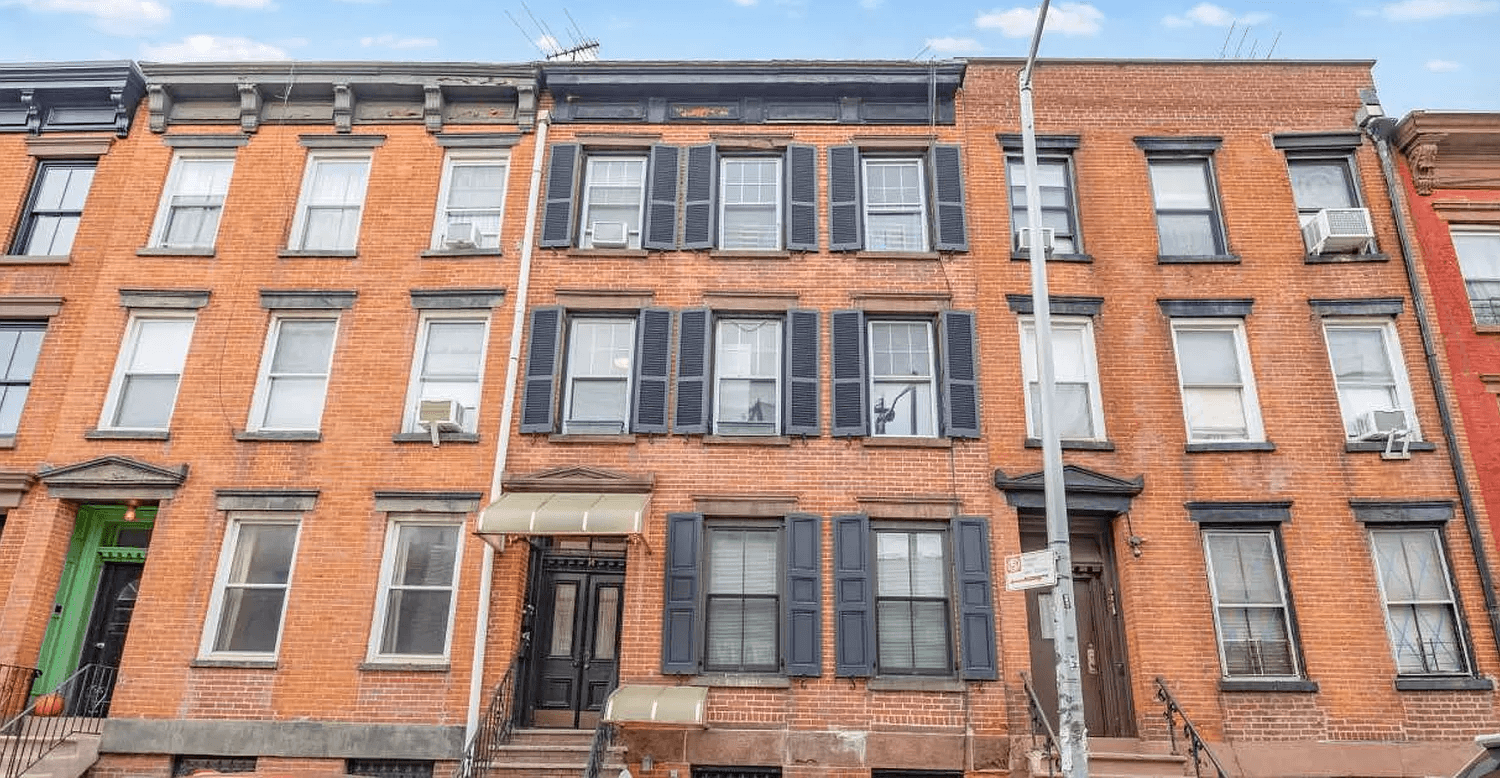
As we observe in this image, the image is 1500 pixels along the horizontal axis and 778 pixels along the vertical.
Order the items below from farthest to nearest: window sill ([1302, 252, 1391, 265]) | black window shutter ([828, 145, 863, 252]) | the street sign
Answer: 1. black window shutter ([828, 145, 863, 252])
2. window sill ([1302, 252, 1391, 265])
3. the street sign

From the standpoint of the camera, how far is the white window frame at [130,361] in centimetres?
1266

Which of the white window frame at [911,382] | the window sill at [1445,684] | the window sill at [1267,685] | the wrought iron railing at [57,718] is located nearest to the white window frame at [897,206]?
the white window frame at [911,382]

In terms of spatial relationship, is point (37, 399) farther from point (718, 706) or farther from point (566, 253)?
point (718, 706)

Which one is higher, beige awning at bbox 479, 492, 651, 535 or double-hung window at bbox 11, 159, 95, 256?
double-hung window at bbox 11, 159, 95, 256

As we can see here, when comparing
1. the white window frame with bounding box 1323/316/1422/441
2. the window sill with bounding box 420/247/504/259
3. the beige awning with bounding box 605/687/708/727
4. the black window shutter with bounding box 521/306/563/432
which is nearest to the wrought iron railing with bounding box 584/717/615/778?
the beige awning with bounding box 605/687/708/727

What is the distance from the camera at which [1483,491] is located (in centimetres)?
1197

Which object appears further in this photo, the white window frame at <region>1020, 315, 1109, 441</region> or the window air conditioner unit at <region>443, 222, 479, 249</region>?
the window air conditioner unit at <region>443, 222, 479, 249</region>

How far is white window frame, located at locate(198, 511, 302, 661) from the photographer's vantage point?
11.5 metres

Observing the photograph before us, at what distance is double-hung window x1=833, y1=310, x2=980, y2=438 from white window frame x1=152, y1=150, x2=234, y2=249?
387 inches

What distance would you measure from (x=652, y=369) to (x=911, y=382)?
3.71 meters

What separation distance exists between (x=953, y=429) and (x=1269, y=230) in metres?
5.96

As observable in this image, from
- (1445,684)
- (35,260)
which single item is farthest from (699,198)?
(1445,684)

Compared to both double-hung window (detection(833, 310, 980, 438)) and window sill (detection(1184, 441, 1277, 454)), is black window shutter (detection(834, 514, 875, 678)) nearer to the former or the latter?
double-hung window (detection(833, 310, 980, 438))

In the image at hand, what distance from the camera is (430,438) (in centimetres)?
1230
